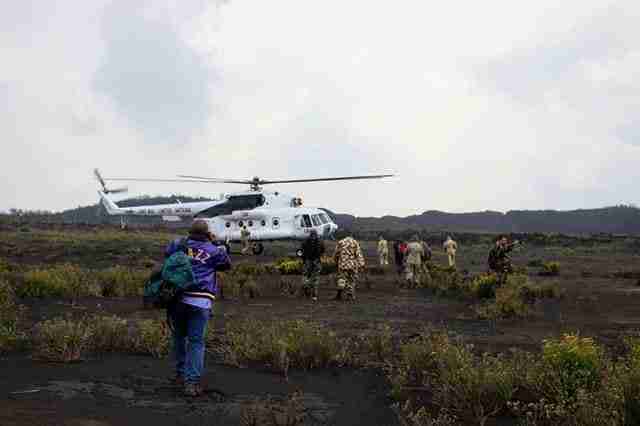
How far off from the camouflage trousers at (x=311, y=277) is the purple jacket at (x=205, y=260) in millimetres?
9330

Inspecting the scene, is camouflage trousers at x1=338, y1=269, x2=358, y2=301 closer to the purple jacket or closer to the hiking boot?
the purple jacket

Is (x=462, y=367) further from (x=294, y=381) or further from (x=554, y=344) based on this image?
(x=294, y=381)

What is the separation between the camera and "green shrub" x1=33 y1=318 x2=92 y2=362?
26.3ft

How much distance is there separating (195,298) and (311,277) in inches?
390

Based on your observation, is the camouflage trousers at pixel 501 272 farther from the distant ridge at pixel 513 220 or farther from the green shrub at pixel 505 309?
the distant ridge at pixel 513 220

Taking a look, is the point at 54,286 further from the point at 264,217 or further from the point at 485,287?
the point at 264,217

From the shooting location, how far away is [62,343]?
817cm

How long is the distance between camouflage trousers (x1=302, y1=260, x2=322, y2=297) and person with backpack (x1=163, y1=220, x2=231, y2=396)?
30.5 feet

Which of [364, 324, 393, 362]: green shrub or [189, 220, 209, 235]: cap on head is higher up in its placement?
[189, 220, 209, 235]: cap on head

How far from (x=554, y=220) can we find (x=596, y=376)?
171 metres

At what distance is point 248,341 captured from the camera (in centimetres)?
851

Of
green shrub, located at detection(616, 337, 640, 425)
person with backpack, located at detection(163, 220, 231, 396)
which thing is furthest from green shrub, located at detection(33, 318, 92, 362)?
green shrub, located at detection(616, 337, 640, 425)

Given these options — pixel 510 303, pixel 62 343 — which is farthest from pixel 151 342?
pixel 510 303

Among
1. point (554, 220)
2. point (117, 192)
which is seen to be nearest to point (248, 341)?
point (117, 192)
